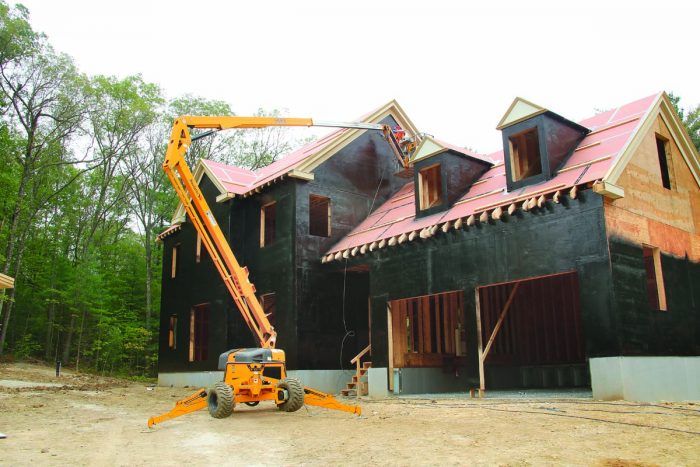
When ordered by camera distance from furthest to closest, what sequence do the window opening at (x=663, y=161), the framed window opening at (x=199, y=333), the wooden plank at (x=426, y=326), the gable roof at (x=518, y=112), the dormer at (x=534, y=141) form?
the framed window opening at (x=199, y=333)
the wooden plank at (x=426, y=326)
the window opening at (x=663, y=161)
the gable roof at (x=518, y=112)
the dormer at (x=534, y=141)

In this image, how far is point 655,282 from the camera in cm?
1356

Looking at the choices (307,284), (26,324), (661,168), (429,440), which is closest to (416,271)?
(307,284)

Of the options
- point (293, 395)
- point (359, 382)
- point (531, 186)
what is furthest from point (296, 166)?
point (293, 395)

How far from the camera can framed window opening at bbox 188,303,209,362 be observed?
2328cm

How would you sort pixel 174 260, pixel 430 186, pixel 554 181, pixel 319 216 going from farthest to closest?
pixel 174 260 → pixel 319 216 → pixel 430 186 → pixel 554 181

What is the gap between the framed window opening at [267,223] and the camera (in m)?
20.7

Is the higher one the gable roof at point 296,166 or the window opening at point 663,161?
the gable roof at point 296,166

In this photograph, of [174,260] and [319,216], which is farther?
[174,260]

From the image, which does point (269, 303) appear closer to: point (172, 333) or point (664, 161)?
point (172, 333)

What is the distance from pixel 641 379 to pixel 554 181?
4.58m

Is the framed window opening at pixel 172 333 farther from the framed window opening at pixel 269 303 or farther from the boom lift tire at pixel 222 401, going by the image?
the boom lift tire at pixel 222 401

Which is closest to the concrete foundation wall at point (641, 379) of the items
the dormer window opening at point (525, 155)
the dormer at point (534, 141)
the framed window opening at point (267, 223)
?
the dormer at point (534, 141)

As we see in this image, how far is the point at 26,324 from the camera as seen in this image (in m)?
36.3

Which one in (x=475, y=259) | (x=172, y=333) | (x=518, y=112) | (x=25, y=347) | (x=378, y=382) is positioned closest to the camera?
(x=475, y=259)
